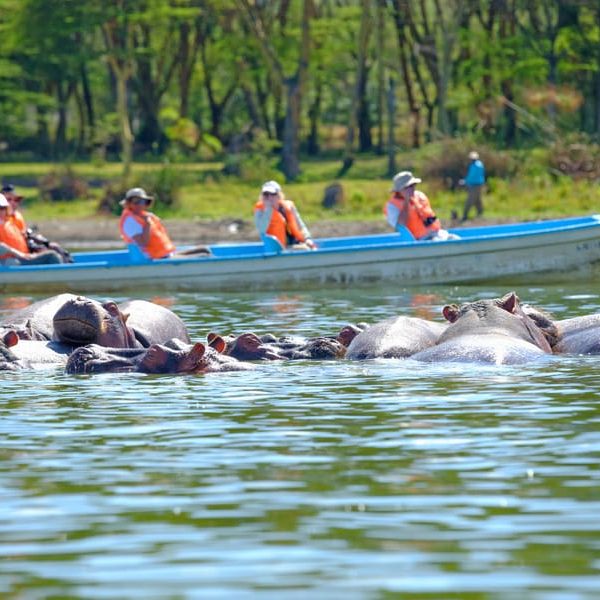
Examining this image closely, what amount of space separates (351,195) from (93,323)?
27.4 metres

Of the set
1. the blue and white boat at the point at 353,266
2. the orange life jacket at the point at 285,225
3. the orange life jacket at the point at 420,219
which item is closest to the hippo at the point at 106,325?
the orange life jacket at the point at 285,225

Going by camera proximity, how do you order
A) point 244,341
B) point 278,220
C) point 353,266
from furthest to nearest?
point 353,266
point 278,220
point 244,341


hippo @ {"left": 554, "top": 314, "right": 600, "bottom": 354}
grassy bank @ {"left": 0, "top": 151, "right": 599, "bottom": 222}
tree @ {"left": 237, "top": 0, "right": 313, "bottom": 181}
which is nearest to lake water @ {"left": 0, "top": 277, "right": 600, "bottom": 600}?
hippo @ {"left": 554, "top": 314, "right": 600, "bottom": 354}

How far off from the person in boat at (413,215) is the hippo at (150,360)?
10.2 m

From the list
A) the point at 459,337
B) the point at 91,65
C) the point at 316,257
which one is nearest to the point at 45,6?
the point at 91,65

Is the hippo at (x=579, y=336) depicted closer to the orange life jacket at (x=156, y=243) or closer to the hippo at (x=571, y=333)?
the hippo at (x=571, y=333)

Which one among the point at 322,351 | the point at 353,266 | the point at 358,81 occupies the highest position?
the point at 358,81

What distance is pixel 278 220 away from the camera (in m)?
26.4

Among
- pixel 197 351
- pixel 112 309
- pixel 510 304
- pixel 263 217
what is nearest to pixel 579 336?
pixel 510 304

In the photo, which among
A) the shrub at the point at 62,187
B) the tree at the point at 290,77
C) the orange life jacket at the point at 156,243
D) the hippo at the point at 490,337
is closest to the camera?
the hippo at the point at 490,337

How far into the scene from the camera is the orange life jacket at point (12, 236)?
25.8m

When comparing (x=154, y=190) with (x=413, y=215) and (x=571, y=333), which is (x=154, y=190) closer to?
(x=413, y=215)

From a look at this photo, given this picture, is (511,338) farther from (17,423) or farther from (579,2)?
(579,2)

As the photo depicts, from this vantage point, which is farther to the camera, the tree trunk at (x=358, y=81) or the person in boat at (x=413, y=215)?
the tree trunk at (x=358, y=81)
